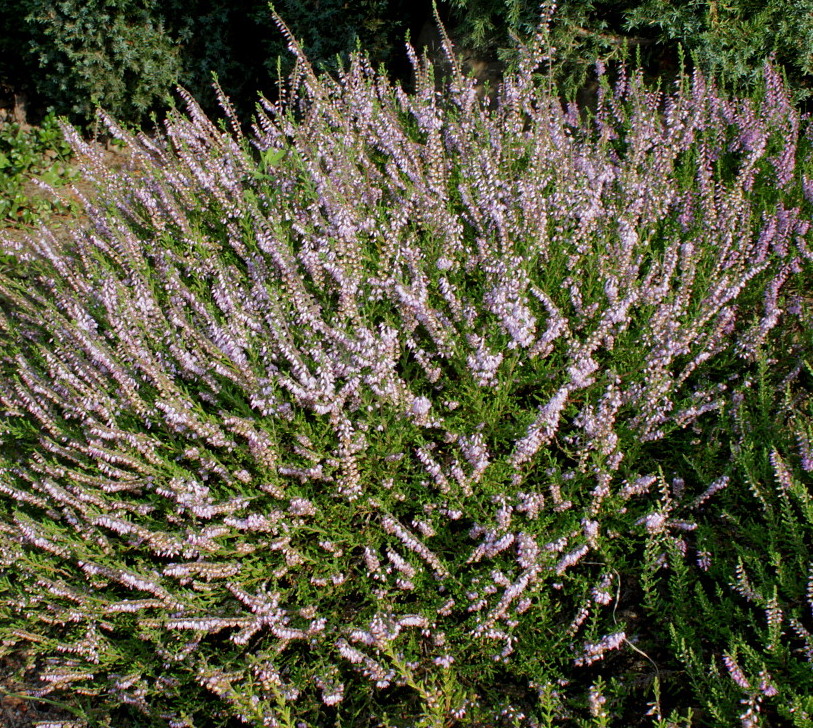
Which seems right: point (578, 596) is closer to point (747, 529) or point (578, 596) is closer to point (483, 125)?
point (747, 529)

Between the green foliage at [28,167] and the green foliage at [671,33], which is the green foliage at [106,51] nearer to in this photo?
the green foliage at [28,167]

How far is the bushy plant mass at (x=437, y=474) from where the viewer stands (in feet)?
8.19

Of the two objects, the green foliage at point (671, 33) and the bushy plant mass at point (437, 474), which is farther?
the green foliage at point (671, 33)

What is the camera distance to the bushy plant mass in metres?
2.50

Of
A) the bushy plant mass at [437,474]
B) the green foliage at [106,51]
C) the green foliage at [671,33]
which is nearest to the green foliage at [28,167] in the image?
the green foliage at [106,51]

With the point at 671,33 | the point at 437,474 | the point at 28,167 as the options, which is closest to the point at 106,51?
the point at 28,167

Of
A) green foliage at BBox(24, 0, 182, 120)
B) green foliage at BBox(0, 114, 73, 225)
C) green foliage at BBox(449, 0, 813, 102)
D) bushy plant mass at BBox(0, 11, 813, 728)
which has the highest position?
green foliage at BBox(24, 0, 182, 120)

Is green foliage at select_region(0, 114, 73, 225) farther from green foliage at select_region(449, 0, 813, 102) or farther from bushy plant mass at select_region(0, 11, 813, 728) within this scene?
green foliage at select_region(449, 0, 813, 102)

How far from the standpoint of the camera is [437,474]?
8.64 ft

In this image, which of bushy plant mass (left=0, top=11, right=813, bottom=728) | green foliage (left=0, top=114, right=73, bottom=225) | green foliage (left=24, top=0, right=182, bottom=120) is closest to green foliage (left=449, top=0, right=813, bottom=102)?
bushy plant mass (left=0, top=11, right=813, bottom=728)

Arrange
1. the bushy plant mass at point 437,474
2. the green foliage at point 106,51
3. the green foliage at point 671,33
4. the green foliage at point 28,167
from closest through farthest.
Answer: the bushy plant mass at point 437,474 < the green foliage at point 671,33 < the green foliage at point 28,167 < the green foliage at point 106,51

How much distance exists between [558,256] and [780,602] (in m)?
1.78

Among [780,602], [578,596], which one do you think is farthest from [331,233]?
[780,602]

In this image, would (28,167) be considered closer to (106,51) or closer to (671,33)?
(106,51)
